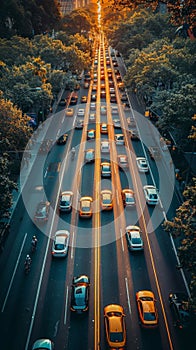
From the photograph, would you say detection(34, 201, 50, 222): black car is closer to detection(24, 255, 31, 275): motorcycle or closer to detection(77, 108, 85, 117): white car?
detection(24, 255, 31, 275): motorcycle

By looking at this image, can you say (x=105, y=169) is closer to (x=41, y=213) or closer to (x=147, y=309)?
(x=41, y=213)

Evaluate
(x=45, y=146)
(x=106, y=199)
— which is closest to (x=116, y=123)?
(x=45, y=146)

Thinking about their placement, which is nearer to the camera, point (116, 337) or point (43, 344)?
point (43, 344)

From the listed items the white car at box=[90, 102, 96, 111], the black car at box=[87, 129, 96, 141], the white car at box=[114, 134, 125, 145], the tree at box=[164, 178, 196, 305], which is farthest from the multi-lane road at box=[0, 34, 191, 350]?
the white car at box=[90, 102, 96, 111]

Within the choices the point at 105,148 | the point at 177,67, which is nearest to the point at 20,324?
the point at 105,148

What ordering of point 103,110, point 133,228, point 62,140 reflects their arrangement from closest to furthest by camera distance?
point 133,228
point 62,140
point 103,110
